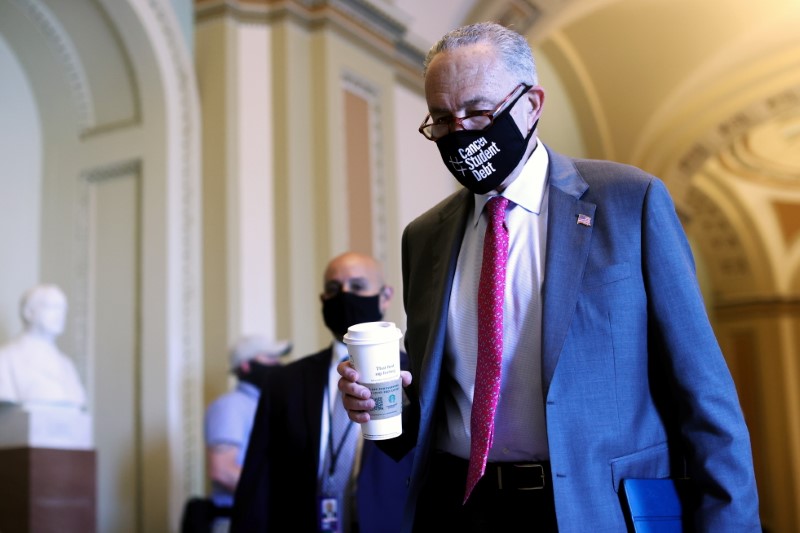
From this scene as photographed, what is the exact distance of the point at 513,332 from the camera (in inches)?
74.5

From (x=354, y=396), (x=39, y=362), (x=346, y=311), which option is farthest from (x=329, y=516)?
(x=39, y=362)

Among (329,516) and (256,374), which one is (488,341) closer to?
(329,516)

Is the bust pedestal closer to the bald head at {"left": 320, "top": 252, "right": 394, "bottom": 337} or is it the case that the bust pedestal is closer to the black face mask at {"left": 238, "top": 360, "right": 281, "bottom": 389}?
the black face mask at {"left": 238, "top": 360, "right": 281, "bottom": 389}

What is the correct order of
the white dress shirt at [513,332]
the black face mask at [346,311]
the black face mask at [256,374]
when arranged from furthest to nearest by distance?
the black face mask at [256,374] → the black face mask at [346,311] → the white dress shirt at [513,332]

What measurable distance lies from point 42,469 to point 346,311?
214cm

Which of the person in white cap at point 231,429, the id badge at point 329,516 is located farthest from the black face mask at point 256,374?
the id badge at point 329,516

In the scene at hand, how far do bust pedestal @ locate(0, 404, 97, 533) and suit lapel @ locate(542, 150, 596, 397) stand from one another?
3498mm

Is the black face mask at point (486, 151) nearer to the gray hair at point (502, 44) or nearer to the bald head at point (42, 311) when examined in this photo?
the gray hair at point (502, 44)

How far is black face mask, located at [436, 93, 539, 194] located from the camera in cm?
190

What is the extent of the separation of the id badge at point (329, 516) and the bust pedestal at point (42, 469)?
1945 millimetres

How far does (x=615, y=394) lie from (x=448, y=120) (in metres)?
0.65

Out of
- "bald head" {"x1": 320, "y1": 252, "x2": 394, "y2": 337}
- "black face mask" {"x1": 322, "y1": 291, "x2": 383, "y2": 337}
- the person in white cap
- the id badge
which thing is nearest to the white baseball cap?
the person in white cap

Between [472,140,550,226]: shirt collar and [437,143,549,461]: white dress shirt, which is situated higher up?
[472,140,550,226]: shirt collar

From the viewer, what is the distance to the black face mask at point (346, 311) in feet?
11.2
